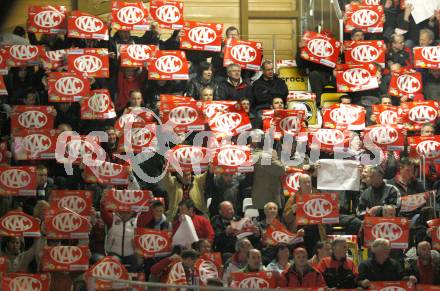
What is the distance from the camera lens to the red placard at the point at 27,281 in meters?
8.66

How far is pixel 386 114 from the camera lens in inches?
406

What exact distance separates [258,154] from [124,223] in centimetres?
175

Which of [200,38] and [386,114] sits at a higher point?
[200,38]

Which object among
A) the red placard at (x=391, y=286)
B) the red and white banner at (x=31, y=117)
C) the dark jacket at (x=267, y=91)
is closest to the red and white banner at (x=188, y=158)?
the dark jacket at (x=267, y=91)

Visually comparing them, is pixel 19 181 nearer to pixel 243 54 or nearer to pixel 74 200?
pixel 74 200

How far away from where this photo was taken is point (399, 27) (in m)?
11.1

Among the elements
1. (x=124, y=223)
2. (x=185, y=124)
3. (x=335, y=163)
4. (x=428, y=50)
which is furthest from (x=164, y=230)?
(x=428, y=50)

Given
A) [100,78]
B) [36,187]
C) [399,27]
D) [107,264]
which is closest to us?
[107,264]

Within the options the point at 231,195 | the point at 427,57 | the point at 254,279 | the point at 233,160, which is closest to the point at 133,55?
the point at 233,160

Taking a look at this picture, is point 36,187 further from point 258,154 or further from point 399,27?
point 399,27

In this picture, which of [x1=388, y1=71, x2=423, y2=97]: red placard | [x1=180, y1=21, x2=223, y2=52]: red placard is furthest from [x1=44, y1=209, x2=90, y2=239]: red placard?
[x1=388, y1=71, x2=423, y2=97]: red placard

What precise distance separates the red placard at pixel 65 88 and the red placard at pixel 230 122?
1609 millimetres

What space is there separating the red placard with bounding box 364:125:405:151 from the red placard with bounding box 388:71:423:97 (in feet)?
2.58

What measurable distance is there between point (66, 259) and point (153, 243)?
987 millimetres
